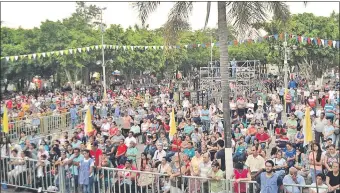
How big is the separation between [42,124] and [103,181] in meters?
11.0

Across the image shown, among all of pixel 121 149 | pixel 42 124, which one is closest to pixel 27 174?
pixel 121 149

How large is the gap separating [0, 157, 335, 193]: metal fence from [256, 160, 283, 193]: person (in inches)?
5.2

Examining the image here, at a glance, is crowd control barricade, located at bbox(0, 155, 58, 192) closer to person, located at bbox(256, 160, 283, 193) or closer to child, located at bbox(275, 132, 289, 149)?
person, located at bbox(256, 160, 283, 193)

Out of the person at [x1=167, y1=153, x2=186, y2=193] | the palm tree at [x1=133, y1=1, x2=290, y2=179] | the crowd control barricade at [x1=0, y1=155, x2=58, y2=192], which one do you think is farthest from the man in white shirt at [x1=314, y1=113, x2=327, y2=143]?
the crowd control barricade at [x1=0, y1=155, x2=58, y2=192]

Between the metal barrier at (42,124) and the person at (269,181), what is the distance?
40.6 ft

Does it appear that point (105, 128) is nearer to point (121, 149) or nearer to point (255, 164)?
point (121, 149)

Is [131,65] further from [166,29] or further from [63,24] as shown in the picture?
[166,29]

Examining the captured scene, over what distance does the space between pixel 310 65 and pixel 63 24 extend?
23.6m

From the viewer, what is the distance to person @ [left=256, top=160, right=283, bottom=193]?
8.05 metres

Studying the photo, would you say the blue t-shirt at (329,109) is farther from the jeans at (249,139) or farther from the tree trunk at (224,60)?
the tree trunk at (224,60)

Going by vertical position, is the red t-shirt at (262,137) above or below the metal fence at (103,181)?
above

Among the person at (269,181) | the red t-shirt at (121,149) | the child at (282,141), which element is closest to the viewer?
the person at (269,181)

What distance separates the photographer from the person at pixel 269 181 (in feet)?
26.4

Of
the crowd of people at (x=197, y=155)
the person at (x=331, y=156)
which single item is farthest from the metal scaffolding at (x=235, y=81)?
the person at (x=331, y=156)
